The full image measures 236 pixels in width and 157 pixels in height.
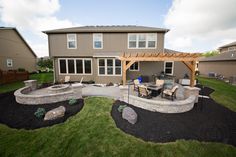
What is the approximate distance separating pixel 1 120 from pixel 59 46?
9665 mm

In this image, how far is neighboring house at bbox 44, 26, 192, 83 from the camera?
12508mm

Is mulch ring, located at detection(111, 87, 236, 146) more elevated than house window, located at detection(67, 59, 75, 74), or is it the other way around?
house window, located at detection(67, 59, 75, 74)

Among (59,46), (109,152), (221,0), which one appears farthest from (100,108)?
(221,0)

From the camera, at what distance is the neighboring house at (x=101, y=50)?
41.0 ft

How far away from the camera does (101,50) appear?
43.0 feet

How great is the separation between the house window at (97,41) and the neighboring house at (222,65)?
20997 millimetres

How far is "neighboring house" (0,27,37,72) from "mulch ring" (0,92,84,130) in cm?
1519

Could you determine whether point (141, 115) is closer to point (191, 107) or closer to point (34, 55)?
point (191, 107)

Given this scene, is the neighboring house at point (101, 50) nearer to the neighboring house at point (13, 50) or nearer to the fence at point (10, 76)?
the fence at point (10, 76)

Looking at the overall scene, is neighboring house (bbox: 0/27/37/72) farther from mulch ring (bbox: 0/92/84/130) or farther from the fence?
mulch ring (bbox: 0/92/84/130)

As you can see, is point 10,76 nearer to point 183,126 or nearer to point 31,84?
point 31,84

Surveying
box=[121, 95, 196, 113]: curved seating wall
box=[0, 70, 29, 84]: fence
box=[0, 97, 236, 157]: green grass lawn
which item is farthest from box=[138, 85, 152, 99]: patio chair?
box=[0, 70, 29, 84]: fence

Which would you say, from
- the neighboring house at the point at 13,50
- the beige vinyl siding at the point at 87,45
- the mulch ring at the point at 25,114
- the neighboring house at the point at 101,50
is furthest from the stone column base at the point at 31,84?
the neighboring house at the point at 13,50

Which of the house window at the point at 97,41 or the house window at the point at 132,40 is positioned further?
the house window at the point at 97,41
